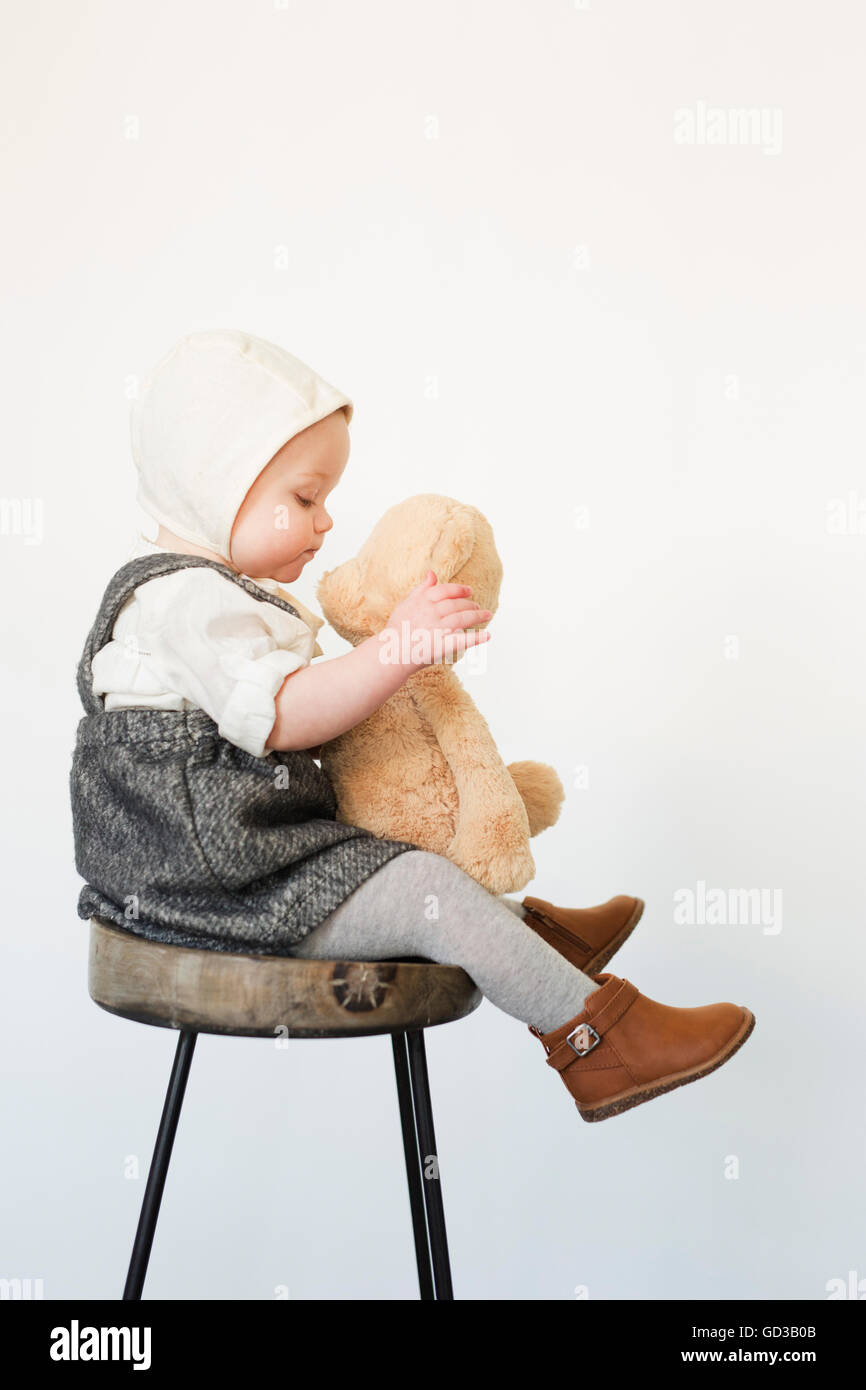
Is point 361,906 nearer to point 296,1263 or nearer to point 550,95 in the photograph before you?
point 296,1263

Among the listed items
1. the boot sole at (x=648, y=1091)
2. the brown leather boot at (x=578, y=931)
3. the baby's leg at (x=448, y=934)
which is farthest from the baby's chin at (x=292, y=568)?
the boot sole at (x=648, y=1091)

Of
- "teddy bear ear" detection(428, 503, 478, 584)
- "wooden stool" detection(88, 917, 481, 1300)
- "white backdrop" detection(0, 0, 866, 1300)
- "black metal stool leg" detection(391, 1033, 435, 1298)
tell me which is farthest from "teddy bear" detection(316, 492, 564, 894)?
"white backdrop" detection(0, 0, 866, 1300)

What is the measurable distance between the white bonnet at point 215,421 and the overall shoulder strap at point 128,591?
4cm

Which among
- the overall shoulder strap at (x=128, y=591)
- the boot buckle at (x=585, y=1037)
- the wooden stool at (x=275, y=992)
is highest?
the overall shoulder strap at (x=128, y=591)

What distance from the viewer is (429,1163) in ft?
3.40

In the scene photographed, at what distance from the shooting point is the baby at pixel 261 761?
0.97 meters

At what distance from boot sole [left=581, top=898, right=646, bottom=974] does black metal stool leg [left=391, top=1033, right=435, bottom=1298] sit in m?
0.18

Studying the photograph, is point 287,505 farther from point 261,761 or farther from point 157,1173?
point 157,1173

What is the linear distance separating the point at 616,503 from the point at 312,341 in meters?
0.48

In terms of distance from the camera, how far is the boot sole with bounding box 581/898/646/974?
3.97 feet

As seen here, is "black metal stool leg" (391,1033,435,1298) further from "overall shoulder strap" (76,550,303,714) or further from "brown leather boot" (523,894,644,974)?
"overall shoulder strap" (76,550,303,714)

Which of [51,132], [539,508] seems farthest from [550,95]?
[51,132]

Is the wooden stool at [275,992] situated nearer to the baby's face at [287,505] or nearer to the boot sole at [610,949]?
the boot sole at [610,949]

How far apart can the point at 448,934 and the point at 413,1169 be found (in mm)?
333
